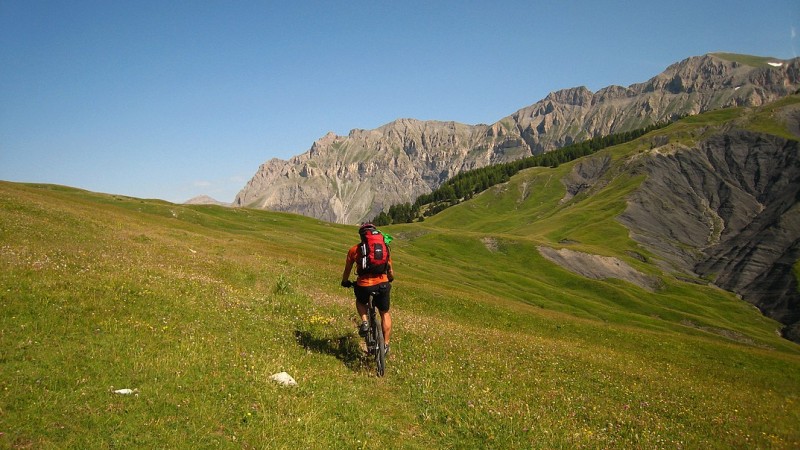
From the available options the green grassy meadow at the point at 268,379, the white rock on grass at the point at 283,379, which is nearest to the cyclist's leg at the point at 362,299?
the green grassy meadow at the point at 268,379

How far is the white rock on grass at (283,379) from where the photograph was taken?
1121cm

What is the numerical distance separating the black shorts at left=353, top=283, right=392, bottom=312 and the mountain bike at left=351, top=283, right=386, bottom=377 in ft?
0.41

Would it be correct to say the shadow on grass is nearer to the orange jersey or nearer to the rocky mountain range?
the orange jersey

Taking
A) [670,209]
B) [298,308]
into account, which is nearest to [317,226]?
[298,308]

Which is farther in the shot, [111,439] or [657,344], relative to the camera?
[657,344]

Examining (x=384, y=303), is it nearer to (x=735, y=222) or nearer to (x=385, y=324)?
(x=385, y=324)

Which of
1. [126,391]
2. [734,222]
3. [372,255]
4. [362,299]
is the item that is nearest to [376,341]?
[362,299]

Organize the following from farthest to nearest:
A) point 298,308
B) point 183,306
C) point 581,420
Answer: point 298,308
point 183,306
point 581,420

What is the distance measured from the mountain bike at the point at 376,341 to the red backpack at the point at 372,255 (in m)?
0.79

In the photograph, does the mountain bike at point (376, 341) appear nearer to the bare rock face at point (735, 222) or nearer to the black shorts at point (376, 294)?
the black shorts at point (376, 294)

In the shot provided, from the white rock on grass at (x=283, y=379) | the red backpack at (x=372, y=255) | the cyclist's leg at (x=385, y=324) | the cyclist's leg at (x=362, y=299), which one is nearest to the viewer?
the white rock on grass at (x=283, y=379)

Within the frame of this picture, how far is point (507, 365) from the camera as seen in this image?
55.5 ft

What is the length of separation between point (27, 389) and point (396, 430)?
7511 millimetres

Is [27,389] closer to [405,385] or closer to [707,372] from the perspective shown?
[405,385]
